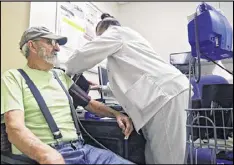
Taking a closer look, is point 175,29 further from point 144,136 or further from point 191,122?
point 191,122

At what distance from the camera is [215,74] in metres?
1.36

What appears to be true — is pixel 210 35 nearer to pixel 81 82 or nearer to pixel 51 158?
pixel 51 158

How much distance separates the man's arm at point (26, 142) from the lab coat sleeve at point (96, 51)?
47cm

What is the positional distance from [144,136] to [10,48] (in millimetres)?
Answer: 886

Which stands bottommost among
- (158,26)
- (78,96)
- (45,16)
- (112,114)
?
(112,114)

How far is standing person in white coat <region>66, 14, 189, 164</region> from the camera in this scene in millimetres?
1062

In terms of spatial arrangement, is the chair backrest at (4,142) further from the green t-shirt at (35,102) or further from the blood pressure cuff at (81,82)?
the blood pressure cuff at (81,82)

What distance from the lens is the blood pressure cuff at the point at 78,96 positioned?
1270 millimetres

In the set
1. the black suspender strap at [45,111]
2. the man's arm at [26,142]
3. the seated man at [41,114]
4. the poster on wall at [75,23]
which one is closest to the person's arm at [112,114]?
the seated man at [41,114]

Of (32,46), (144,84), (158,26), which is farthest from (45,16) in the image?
(158,26)

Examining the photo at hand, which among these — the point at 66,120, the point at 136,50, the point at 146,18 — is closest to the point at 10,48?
the point at 66,120

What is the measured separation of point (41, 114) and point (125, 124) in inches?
16.9

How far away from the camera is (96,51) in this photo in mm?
1269

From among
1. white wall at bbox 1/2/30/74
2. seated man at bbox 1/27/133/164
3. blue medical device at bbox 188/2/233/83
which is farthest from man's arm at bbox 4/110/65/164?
blue medical device at bbox 188/2/233/83
